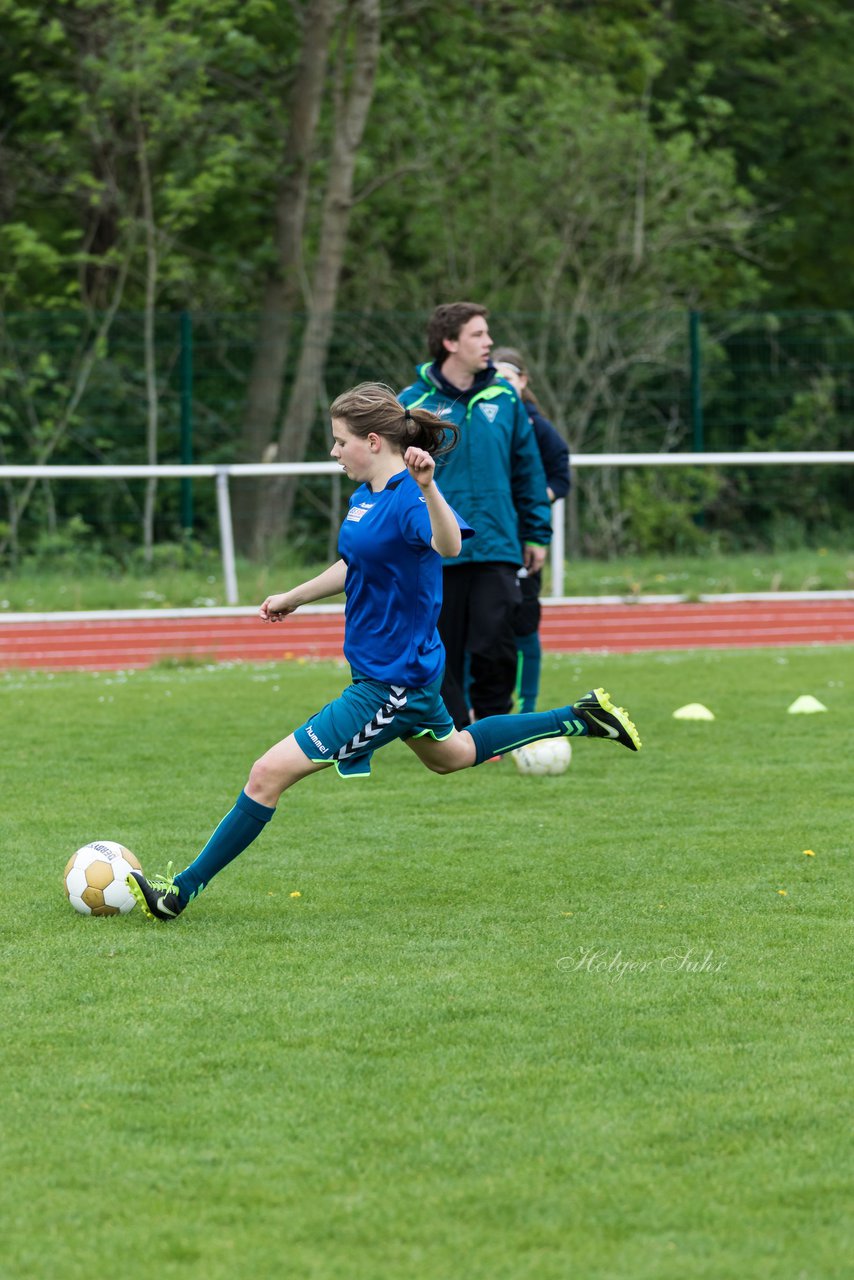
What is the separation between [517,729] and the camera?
253 inches

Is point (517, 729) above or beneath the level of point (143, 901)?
above

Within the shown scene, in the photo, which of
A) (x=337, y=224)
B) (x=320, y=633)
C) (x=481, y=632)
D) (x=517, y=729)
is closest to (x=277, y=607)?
(x=517, y=729)

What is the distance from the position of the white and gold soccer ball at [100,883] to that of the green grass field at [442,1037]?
0.05 m

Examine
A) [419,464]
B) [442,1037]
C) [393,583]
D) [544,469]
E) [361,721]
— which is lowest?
[442,1037]

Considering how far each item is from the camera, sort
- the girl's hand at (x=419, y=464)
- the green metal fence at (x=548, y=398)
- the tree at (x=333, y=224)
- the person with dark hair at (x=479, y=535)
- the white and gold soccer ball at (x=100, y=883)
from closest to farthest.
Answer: the girl's hand at (x=419, y=464), the white and gold soccer ball at (x=100, y=883), the person with dark hair at (x=479, y=535), the green metal fence at (x=548, y=398), the tree at (x=333, y=224)

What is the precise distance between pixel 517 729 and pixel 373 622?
33.9 inches

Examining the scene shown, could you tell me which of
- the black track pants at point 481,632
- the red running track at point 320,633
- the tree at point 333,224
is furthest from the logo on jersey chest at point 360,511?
the tree at point 333,224

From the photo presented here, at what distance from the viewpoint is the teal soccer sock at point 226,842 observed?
5.70m

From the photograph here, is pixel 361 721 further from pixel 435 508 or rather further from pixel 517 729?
pixel 517 729

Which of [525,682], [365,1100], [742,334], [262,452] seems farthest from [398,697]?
[742,334]

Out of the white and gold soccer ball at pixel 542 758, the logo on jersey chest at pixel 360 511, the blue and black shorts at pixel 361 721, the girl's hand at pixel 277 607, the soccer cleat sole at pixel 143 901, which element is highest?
the logo on jersey chest at pixel 360 511

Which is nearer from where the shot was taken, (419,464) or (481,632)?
(419,464)

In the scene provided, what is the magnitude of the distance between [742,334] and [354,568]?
14762mm

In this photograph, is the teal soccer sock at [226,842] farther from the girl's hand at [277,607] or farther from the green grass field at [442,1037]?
the girl's hand at [277,607]
